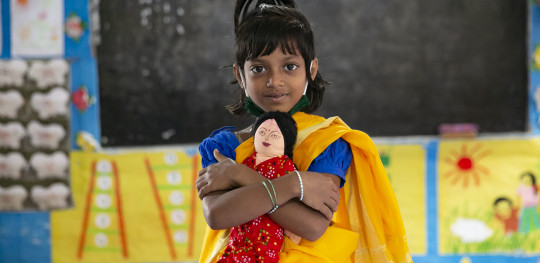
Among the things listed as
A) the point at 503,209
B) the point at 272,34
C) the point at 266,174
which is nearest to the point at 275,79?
the point at 272,34

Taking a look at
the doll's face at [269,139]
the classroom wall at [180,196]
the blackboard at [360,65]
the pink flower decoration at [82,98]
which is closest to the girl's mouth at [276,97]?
the doll's face at [269,139]

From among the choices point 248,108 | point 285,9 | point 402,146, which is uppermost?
point 285,9

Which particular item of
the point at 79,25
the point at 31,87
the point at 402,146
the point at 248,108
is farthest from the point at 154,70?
the point at 248,108

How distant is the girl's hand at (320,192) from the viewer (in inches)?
48.3

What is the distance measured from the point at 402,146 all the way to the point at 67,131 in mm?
2029

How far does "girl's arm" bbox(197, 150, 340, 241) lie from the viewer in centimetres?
120

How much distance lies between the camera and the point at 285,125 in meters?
1.28

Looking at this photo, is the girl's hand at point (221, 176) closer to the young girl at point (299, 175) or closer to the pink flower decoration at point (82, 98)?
the young girl at point (299, 175)

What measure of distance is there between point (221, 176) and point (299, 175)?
0.61 ft

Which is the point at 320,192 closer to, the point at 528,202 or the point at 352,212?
the point at 352,212

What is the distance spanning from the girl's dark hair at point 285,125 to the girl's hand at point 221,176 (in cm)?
11

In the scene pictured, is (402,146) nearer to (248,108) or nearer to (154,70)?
(154,70)

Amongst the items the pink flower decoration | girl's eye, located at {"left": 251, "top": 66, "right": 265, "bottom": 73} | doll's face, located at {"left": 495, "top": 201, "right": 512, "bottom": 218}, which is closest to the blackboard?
the pink flower decoration

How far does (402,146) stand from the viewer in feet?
10.4
